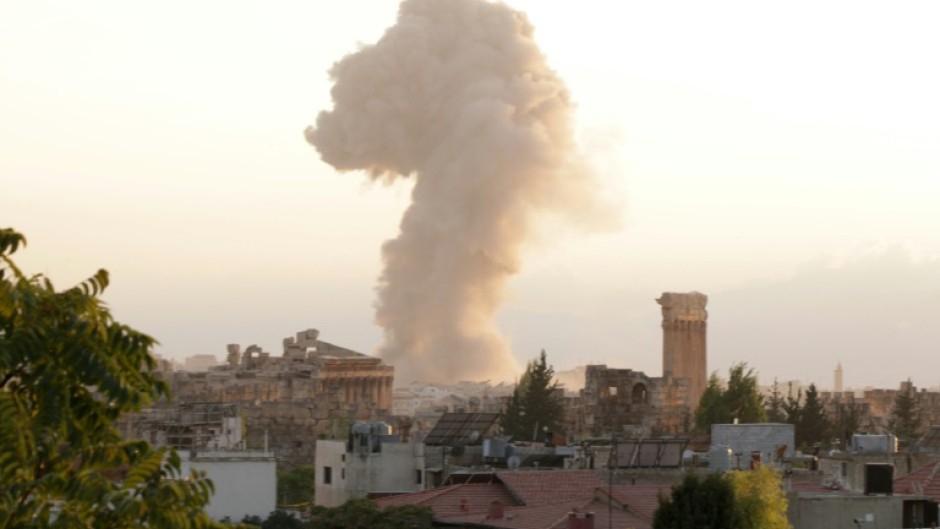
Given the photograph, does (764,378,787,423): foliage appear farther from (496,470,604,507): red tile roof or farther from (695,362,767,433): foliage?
(496,470,604,507): red tile roof

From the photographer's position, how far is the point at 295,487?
47.7 meters

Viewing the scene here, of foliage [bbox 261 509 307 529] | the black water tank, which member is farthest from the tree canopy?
foliage [bbox 261 509 307 529]

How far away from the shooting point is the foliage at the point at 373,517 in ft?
108

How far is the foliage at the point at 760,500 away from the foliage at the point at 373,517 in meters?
5.03

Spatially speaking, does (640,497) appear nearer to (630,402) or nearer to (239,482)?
(239,482)

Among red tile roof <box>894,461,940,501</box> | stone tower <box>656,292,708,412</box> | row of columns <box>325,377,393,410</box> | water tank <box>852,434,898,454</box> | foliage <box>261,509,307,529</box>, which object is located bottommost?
foliage <box>261,509,307,529</box>

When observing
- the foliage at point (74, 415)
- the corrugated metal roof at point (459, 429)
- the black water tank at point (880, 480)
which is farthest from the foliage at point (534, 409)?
the foliage at point (74, 415)

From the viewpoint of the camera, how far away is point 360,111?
93.3 m

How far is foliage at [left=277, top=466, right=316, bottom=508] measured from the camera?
4641 cm

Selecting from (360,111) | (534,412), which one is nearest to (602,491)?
(534,412)

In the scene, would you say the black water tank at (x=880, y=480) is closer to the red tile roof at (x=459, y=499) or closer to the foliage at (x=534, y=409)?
the red tile roof at (x=459, y=499)

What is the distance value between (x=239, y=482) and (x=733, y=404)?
73.0 feet

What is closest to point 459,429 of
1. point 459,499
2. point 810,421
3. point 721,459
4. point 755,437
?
point 755,437

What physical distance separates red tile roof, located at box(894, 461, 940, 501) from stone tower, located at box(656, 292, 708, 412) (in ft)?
125
